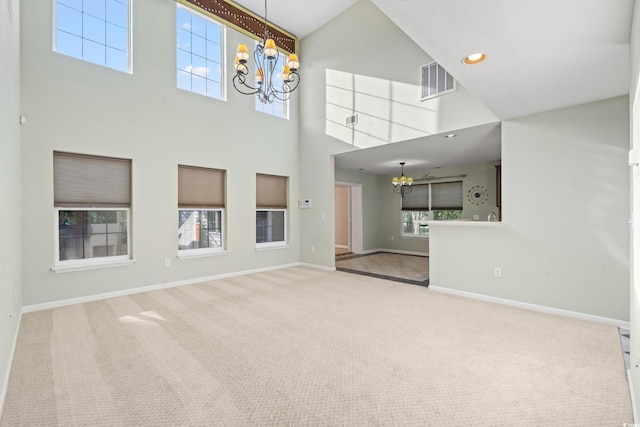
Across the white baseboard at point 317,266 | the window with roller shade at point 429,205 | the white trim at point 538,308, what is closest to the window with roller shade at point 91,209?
the white baseboard at point 317,266

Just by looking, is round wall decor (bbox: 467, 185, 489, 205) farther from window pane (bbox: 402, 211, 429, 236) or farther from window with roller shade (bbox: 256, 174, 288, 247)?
window with roller shade (bbox: 256, 174, 288, 247)

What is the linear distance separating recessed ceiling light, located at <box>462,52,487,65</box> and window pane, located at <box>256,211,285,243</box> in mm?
4785

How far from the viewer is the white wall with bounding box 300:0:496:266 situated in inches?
188

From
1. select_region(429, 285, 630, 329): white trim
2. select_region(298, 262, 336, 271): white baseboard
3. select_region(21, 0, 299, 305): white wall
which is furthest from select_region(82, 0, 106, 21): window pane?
select_region(429, 285, 630, 329): white trim

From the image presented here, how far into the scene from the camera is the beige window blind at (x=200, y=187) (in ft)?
16.5

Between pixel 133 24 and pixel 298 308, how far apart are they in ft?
16.4

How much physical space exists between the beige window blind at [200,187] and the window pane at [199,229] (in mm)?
164

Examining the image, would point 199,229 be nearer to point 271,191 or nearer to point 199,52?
point 271,191

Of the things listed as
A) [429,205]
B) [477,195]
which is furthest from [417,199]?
[477,195]

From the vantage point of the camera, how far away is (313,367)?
90.2 inches

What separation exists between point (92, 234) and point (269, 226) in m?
3.14

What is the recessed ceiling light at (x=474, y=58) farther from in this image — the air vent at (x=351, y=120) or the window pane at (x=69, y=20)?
the window pane at (x=69, y=20)

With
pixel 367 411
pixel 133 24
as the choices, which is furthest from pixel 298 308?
pixel 133 24

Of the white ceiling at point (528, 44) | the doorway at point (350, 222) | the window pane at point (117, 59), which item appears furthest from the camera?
the doorway at point (350, 222)
